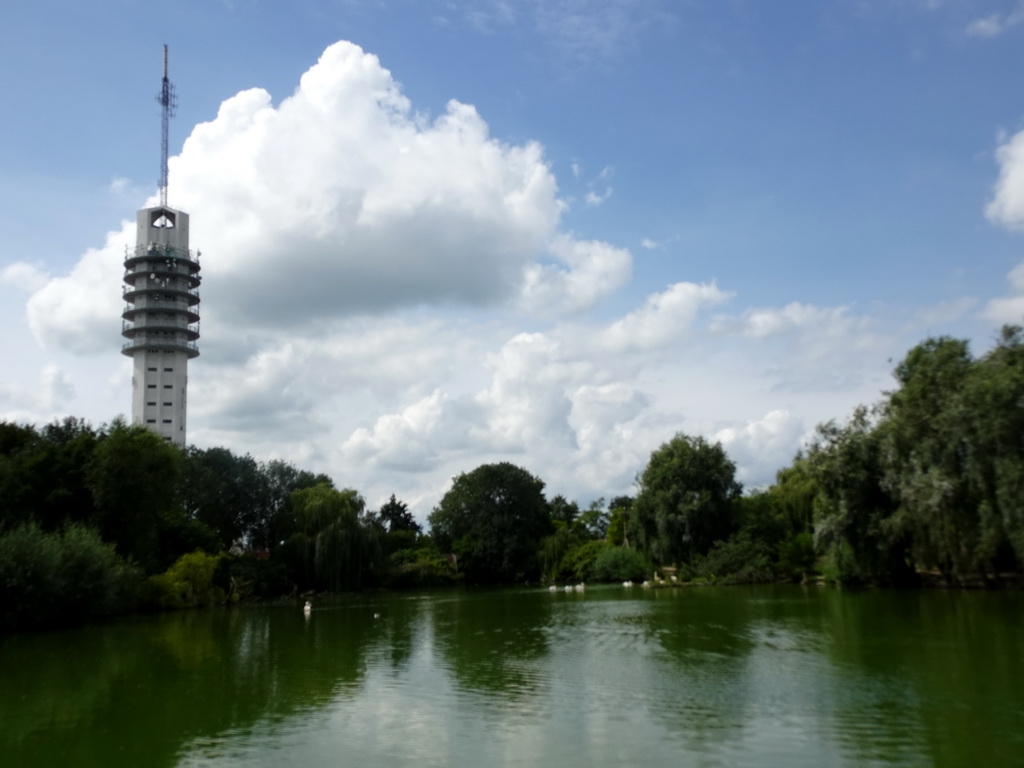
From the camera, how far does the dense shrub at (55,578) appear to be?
2950 cm

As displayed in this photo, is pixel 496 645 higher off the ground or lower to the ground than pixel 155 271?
lower

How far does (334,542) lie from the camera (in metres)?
56.1

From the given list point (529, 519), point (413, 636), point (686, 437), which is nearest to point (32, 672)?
point (413, 636)

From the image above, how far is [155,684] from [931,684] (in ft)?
50.8

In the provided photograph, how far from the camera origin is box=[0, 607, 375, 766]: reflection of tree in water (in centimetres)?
1254

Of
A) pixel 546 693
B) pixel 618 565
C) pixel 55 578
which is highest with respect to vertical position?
pixel 55 578

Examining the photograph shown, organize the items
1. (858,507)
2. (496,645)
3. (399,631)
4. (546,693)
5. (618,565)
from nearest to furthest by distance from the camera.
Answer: (546,693)
(496,645)
(399,631)
(858,507)
(618,565)

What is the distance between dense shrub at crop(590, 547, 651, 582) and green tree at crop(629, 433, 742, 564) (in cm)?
464

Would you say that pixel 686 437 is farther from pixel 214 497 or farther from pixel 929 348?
pixel 214 497

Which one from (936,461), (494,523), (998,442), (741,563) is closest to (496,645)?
(998,442)

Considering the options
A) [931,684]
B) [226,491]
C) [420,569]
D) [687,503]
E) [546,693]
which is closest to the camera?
[931,684]

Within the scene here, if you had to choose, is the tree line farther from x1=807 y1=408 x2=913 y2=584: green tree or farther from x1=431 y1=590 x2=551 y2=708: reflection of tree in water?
x1=431 y1=590 x2=551 y2=708: reflection of tree in water

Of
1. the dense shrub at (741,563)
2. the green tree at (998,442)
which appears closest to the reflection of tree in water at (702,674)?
the green tree at (998,442)

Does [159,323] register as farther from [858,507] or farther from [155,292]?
[858,507]
